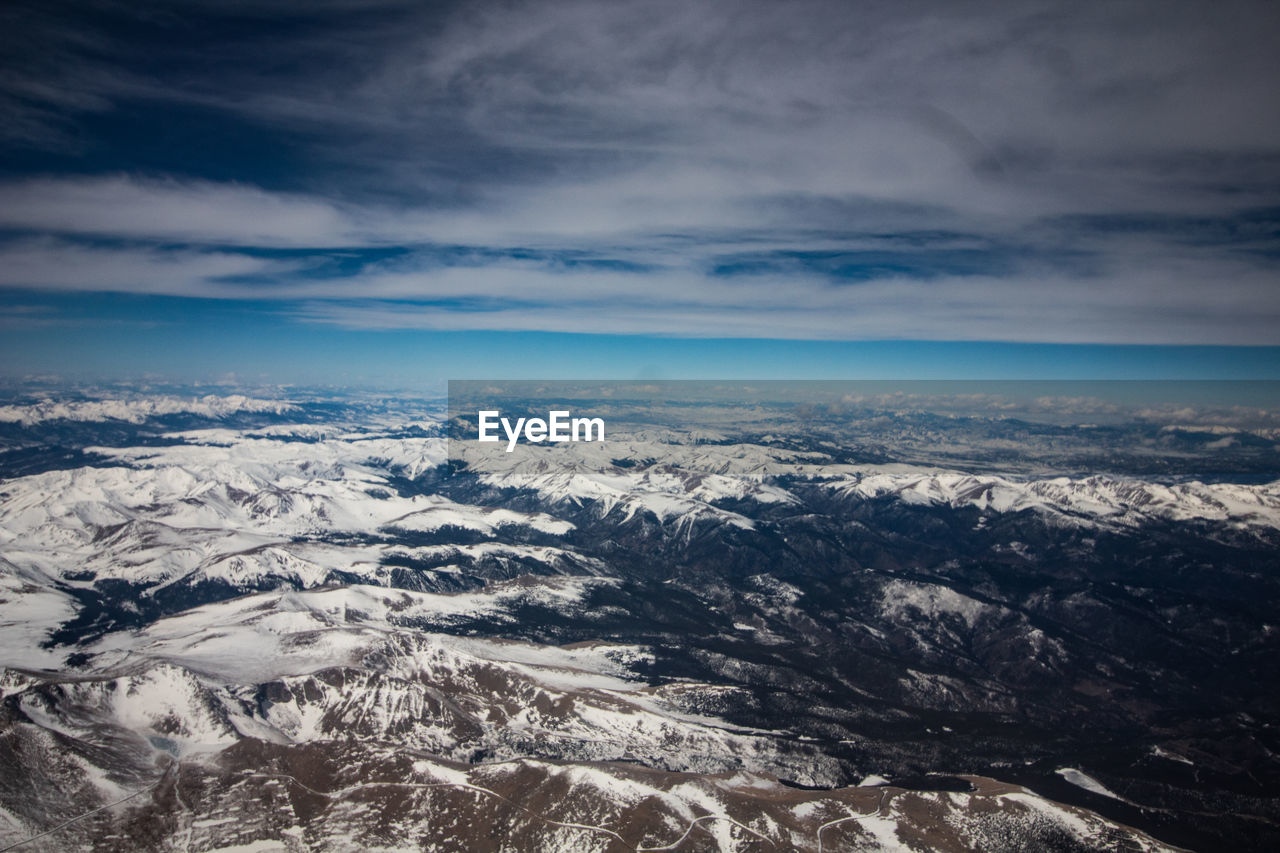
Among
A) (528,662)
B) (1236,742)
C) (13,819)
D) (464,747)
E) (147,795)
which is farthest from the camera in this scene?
(528,662)

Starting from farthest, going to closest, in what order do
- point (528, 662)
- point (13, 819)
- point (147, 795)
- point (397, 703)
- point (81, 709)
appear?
point (528, 662), point (397, 703), point (81, 709), point (147, 795), point (13, 819)

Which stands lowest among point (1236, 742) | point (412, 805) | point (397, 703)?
point (1236, 742)

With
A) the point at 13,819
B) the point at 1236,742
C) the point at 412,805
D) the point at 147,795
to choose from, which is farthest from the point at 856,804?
the point at 1236,742

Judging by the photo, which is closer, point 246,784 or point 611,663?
point 246,784

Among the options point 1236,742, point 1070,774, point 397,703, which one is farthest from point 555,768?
point 1236,742

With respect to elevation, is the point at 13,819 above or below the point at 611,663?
above

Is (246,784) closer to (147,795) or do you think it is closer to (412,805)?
(147,795)

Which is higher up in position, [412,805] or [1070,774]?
[412,805]

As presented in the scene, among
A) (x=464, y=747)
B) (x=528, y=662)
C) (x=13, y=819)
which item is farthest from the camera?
(x=528, y=662)

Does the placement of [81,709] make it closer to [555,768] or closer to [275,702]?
[275,702]

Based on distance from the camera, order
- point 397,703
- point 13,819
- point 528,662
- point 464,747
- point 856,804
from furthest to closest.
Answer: point 528,662
point 397,703
point 464,747
point 856,804
point 13,819
